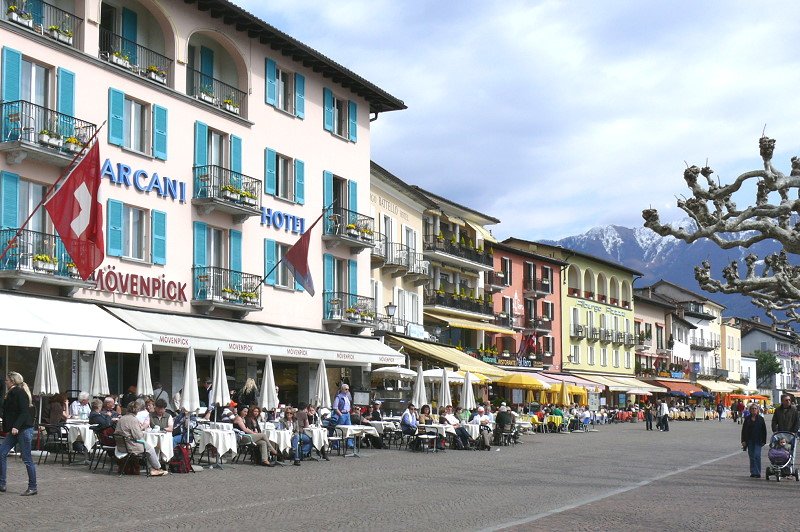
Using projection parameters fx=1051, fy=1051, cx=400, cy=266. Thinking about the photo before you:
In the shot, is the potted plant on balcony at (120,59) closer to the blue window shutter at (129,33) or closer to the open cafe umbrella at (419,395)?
the blue window shutter at (129,33)

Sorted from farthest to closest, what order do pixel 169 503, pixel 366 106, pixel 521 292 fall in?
pixel 521 292 → pixel 366 106 → pixel 169 503

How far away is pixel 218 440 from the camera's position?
21.8 m

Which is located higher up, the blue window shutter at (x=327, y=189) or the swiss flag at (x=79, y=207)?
the blue window shutter at (x=327, y=189)

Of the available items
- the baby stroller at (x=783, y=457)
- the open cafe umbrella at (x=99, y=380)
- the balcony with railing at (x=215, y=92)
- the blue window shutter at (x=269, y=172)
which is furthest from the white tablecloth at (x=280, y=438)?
the blue window shutter at (x=269, y=172)

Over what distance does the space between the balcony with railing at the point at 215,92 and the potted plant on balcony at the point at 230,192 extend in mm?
2850

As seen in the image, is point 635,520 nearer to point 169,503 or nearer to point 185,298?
point 169,503

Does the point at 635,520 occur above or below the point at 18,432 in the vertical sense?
below

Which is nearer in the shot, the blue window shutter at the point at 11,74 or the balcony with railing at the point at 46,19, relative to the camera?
the blue window shutter at the point at 11,74

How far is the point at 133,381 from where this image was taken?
30234mm

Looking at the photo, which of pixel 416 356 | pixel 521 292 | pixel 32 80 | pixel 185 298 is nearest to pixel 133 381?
pixel 185 298

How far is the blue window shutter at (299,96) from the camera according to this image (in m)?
38.3

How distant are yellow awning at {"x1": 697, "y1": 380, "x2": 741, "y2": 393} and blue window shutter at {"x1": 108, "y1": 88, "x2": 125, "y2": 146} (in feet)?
281

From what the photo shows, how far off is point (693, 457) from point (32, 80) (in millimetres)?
20707

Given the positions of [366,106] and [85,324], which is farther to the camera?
[366,106]
